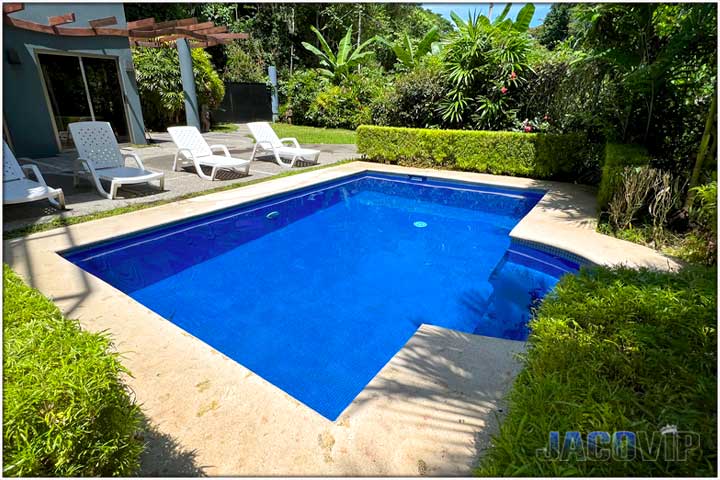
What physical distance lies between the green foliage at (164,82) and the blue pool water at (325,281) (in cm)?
1254

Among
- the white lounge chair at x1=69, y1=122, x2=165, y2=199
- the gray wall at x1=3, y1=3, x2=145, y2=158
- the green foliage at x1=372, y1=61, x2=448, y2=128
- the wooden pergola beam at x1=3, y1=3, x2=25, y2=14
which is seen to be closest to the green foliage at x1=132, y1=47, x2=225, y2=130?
the gray wall at x1=3, y1=3, x2=145, y2=158

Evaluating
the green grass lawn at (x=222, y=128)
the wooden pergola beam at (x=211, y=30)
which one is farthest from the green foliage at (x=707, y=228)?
the green grass lawn at (x=222, y=128)

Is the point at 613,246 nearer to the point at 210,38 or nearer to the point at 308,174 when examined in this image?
the point at 308,174

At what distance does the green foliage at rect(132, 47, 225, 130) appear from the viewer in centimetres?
1697

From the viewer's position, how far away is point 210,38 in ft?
40.8

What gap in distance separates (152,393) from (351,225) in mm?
5719

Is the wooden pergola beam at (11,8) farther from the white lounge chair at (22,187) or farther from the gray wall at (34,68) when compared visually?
the white lounge chair at (22,187)

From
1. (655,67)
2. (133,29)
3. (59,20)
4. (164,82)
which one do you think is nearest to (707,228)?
(655,67)

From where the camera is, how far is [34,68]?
11672 mm

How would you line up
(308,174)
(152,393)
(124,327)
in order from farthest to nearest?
1. (308,174)
2. (124,327)
3. (152,393)

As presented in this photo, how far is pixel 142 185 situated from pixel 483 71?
1015 cm

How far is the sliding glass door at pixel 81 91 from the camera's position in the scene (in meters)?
12.8

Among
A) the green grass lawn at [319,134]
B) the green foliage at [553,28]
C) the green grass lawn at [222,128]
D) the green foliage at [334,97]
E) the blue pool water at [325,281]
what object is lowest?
the blue pool water at [325,281]

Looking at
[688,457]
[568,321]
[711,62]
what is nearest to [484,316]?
[568,321]
